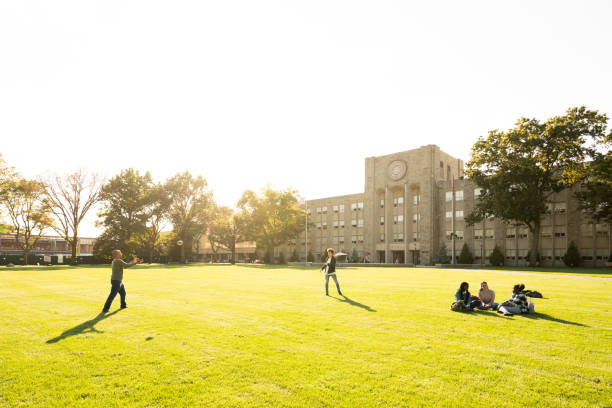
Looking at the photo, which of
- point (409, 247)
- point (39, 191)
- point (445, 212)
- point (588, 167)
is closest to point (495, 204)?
point (588, 167)

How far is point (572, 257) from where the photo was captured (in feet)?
178

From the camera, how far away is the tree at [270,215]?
249 ft

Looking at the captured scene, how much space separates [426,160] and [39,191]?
6969cm

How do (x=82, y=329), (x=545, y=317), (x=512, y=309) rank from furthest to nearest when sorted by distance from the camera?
(x=512, y=309) → (x=545, y=317) → (x=82, y=329)

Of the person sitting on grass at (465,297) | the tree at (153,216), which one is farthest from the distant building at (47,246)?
the person sitting on grass at (465,297)

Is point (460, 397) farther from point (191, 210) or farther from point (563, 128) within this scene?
point (191, 210)

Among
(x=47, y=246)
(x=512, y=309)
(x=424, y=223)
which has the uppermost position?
(x=424, y=223)

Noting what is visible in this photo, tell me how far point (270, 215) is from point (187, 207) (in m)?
17.9

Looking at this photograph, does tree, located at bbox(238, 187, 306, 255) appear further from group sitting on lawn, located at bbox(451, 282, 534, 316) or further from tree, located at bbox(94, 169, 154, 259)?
group sitting on lawn, located at bbox(451, 282, 534, 316)

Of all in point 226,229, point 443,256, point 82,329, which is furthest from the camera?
point 226,229

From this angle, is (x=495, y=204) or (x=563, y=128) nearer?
(x=563, y=128)

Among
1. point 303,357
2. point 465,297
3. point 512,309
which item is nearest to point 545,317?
point 512,309

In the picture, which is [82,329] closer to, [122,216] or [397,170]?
[122,216]

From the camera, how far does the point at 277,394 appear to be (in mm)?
5129
